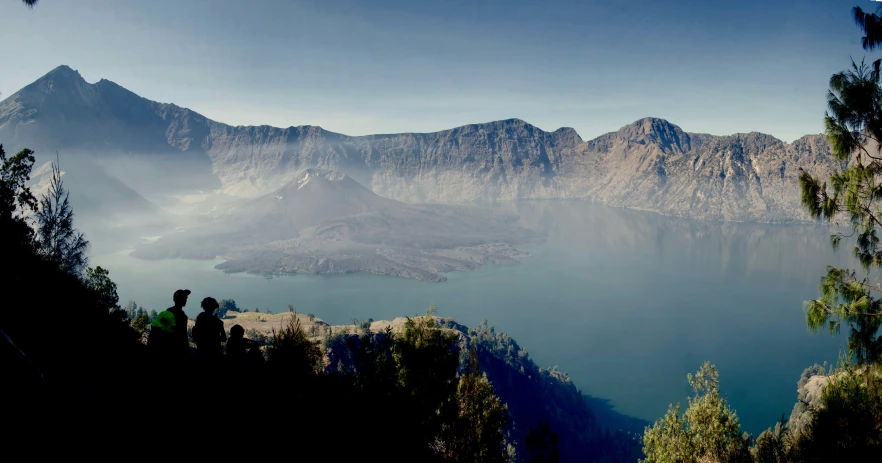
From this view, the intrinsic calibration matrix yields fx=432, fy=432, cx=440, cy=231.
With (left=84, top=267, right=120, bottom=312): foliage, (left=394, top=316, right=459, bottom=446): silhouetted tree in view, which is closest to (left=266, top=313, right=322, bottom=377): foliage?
(left=394, top=316, right=459, bottom=446): silhouetted tree

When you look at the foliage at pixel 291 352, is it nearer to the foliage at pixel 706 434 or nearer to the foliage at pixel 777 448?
the foliage at pixel 706 434

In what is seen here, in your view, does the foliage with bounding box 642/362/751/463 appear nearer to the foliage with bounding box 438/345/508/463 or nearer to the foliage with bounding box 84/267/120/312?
the foliage with bounding box 438/345/508/463

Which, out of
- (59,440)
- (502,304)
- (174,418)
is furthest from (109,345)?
(502,304)

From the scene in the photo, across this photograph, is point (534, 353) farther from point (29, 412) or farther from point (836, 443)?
point (29, 412)

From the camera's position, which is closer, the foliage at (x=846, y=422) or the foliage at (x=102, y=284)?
the foliage at (x=846, y=422)

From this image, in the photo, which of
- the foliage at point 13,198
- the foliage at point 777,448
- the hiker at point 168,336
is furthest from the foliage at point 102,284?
the foliage at point 777,448

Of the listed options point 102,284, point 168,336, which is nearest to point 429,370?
point 168,336
